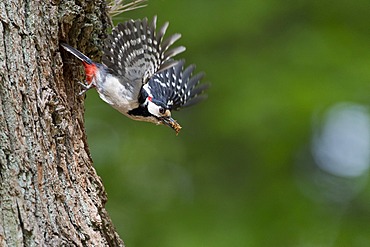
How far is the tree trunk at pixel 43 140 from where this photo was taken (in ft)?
10.1

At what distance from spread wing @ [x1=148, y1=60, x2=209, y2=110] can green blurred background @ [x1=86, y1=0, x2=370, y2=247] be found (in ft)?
5.49

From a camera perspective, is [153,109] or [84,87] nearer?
[84,87]

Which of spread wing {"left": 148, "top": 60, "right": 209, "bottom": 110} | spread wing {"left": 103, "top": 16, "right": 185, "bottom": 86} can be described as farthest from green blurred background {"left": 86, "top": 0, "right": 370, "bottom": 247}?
spread wing {"left": 103, "top": 16, "right": 185, "bottom": 86}

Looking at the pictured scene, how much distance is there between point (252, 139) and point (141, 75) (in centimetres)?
269

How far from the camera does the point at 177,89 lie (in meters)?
4.62

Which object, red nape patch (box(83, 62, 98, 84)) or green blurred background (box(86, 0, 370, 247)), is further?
green blurred background (box(86, 0, 370, 247))

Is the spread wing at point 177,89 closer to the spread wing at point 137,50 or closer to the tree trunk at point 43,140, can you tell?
the spread wing at point 137,50

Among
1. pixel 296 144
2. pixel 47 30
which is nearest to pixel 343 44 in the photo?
pixel 296 144

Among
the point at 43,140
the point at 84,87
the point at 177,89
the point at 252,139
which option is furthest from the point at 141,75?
the point at 252,139

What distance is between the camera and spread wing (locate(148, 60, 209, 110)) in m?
4.57

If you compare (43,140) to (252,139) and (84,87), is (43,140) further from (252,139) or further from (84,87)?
(252,139)

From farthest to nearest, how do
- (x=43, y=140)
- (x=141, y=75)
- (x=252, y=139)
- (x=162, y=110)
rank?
(x=252, y=139)
(x=162, y=110)
(x=141, y=75)
(x=43, y=140)

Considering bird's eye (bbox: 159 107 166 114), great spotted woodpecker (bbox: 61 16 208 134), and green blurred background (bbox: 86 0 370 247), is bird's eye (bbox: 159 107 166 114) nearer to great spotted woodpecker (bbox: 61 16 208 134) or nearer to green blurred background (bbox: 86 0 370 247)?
great spotted woodpecker (bbox: 61 16 208 134)

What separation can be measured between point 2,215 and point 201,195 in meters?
4.05
